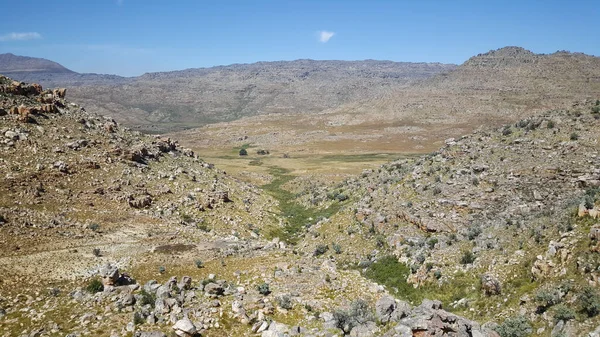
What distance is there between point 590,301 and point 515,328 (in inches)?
98.7

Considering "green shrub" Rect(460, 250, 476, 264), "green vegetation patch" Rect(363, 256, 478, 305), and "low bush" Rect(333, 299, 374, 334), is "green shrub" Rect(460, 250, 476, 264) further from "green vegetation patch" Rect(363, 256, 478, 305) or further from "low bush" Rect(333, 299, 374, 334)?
"low bush" Rect(333, 299, 374, 334)

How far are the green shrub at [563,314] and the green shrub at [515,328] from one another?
0.96 m

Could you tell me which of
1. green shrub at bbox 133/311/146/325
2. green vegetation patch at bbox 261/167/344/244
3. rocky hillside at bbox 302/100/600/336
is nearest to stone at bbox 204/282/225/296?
green shrub at bbox 133/311/146/325

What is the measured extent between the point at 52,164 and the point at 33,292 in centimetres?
1854

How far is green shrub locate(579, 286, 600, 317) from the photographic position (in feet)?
40.3

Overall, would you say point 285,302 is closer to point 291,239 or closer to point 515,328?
point 515,328

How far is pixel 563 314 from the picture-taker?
509 inches

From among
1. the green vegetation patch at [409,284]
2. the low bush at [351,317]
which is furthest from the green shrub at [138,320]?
the green vegetation patch at [409,284]

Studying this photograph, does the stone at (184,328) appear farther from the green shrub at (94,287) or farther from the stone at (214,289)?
the green shrub at (94,287)

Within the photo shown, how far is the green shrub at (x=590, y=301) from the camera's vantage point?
12.3 metres

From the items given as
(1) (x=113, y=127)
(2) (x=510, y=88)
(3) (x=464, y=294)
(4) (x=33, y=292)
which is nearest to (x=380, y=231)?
(3) (x=464, y=294)

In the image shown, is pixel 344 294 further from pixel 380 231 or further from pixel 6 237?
pixel 6 237

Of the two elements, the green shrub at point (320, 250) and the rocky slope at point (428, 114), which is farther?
the rocky slope at point (428, 114)

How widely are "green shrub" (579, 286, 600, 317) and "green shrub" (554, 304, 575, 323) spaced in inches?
16.5
